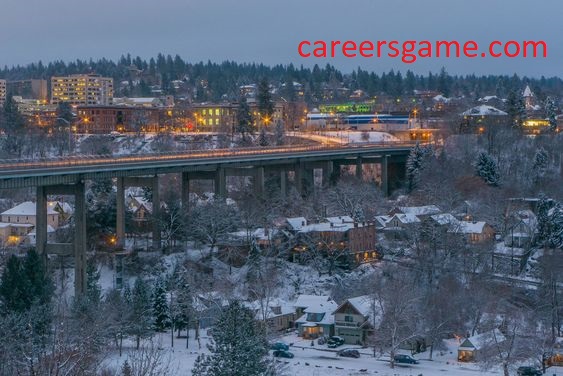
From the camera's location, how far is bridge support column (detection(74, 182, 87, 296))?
33.6 meters

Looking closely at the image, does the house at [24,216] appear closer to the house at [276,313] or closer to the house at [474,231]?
the house at [276,313]

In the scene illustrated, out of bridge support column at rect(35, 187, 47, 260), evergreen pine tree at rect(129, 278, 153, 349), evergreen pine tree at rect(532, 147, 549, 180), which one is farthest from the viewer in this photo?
evergreen pine tree at rect(532, 147, 549, 180)

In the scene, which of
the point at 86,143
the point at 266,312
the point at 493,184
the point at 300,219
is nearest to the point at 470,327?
the point at 266,312

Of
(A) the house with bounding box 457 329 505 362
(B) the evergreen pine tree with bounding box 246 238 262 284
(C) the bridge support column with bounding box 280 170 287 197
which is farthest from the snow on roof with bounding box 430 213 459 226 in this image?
(A) the house with bounding box 457 329 505 362

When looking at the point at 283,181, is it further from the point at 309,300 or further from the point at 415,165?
the point at 309,300

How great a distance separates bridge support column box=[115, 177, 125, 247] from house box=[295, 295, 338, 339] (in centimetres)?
1096

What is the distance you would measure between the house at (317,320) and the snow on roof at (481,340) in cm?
456

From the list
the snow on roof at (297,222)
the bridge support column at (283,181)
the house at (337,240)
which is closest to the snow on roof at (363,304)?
the house at (337,240)

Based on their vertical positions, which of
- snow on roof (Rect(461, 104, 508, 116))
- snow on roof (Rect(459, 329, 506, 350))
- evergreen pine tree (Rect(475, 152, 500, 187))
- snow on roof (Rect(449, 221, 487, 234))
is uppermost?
snow on roof (Rect(461, 104, 508, 116))

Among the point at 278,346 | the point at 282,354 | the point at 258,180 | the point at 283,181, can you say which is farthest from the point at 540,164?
the point at 282,354

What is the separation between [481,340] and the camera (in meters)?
28.6

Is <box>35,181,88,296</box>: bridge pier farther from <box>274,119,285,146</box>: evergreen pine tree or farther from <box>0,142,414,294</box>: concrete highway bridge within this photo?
<box>274,119,285,146</box>: evergreen pine tree

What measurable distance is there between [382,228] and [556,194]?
1004 centimetres

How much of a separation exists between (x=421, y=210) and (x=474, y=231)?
4.79 m
